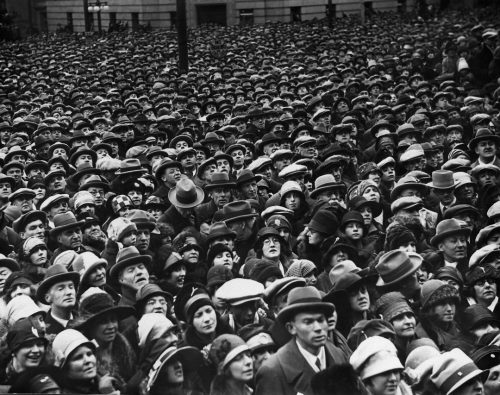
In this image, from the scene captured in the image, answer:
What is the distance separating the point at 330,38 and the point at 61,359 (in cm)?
3355

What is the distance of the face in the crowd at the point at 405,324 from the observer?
307 inches

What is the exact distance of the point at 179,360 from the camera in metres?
6.95

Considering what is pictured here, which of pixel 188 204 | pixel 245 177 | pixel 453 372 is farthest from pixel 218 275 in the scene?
pixel 245 177

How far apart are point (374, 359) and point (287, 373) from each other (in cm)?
68

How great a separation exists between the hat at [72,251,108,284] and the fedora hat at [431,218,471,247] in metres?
3.84

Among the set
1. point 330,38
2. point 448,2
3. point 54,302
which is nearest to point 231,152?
point 54,302

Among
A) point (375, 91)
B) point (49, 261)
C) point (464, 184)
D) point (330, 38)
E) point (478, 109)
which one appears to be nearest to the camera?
point (49, 261)

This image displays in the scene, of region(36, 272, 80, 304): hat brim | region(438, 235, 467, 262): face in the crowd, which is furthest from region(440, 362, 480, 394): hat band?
region(36, 272, 80, 304): hat brim

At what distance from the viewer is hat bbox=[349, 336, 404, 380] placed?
661 cm

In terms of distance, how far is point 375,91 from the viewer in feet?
74.9

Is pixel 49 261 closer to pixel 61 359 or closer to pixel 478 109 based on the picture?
pixel 61 359

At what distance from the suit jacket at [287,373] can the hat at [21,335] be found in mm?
1849

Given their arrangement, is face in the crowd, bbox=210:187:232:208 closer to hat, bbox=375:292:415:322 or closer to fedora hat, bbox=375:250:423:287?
fedora hat, bbox=375:250:423:287

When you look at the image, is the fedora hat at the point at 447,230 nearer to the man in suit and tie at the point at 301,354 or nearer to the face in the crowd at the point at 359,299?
the face in the crowd at the point at 359,299
